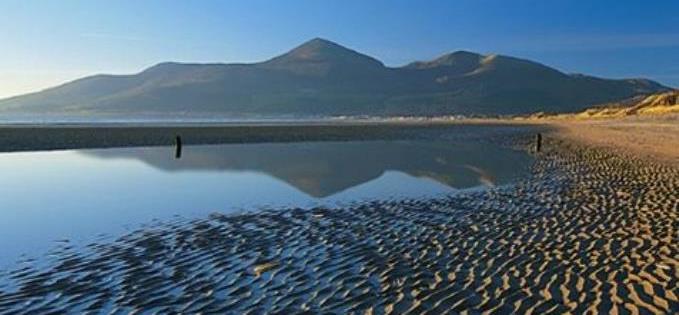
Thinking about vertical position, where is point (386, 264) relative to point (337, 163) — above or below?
above

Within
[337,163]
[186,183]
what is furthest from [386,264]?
[337,163]

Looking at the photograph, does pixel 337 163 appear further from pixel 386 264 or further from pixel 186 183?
pixel 386 264

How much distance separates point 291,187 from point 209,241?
7.79m

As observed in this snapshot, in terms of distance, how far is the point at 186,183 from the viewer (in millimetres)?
18719

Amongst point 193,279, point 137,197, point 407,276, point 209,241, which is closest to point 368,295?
point 407,276

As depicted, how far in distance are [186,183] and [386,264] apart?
37.8 ft

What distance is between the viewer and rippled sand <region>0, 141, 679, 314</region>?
688cm

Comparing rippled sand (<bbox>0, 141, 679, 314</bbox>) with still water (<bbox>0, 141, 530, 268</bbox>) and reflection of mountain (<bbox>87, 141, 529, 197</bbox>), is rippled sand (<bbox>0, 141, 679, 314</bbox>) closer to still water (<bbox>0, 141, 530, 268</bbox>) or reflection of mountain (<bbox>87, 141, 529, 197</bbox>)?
still water (<bbox>0, 141, 530, 268</bbox>)

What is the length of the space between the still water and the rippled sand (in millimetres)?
1341

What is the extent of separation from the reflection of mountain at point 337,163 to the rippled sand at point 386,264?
524 centimetres

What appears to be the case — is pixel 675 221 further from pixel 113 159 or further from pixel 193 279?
pixel 113 159

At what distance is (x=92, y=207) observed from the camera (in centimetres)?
1411

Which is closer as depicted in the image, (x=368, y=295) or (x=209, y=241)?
(x=368, y=295)

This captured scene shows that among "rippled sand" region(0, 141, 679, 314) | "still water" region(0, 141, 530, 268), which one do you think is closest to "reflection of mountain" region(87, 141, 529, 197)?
"still water" region(0, 141, 530, 268)
